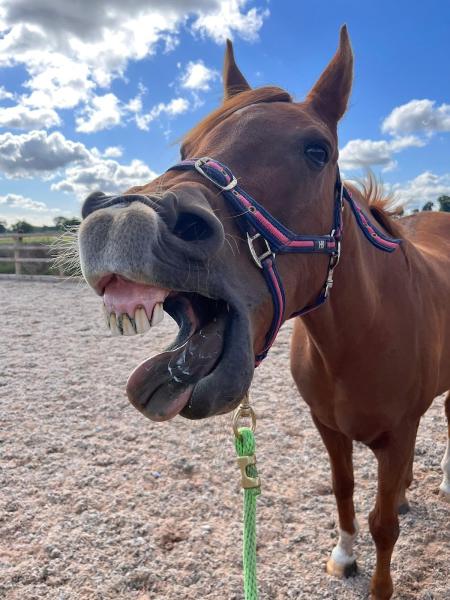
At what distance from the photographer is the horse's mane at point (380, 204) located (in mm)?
2525

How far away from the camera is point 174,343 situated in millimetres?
1401

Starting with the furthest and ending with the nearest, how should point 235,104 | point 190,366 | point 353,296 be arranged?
1. point 353,296
2. point 235,104
3. point 190,366

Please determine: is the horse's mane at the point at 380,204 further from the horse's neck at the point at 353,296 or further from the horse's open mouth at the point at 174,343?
the horse's open mouth at the point at 174,343

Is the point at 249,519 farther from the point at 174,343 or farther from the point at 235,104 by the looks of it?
the point at 235,104

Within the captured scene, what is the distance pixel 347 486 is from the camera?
2.81m

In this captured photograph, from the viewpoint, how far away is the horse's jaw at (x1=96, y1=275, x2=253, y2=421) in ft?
4.30

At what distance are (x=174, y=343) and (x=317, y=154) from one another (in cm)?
91

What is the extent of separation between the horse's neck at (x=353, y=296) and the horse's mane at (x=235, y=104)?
1.89 feet

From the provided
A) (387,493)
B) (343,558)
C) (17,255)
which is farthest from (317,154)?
(17,255)

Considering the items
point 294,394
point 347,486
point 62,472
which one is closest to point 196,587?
point 347,486

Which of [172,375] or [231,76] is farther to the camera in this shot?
[231,76]

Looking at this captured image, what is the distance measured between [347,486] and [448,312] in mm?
1202

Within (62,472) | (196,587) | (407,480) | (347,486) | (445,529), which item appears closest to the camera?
(196,587)

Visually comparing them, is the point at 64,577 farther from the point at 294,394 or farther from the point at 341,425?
the point at 294,394
